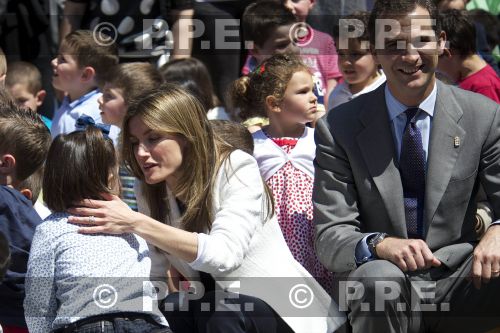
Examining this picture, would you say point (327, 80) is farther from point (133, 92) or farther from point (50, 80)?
point (50, 80)

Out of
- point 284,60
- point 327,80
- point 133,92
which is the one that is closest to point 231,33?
point 327,80

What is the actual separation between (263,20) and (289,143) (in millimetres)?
1482

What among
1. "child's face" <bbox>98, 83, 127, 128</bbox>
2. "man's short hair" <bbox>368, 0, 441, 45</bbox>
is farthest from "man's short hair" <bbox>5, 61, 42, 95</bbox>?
"man's short hair" <bbox>368, 0, 441, 45</bbox>

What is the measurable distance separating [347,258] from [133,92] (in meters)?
2.16

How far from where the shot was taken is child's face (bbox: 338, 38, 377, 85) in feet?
19.0

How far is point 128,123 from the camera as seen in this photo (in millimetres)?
4184

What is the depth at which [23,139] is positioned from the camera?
4.52 m

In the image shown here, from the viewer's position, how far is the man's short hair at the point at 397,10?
4.29m

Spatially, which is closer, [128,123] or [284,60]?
[128,123]

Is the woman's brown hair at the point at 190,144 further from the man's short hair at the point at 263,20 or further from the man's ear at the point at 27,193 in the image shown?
the man's short hair at the point at 263,20

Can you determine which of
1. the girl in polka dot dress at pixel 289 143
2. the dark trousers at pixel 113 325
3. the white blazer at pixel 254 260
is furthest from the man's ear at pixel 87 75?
the dark trousers at pixel 113 325

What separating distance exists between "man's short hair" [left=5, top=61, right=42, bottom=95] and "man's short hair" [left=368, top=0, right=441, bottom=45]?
117 inches

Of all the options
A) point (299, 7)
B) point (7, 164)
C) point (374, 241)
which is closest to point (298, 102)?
point (374, 241)

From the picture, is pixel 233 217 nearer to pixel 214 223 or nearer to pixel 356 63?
pixel 214 223
